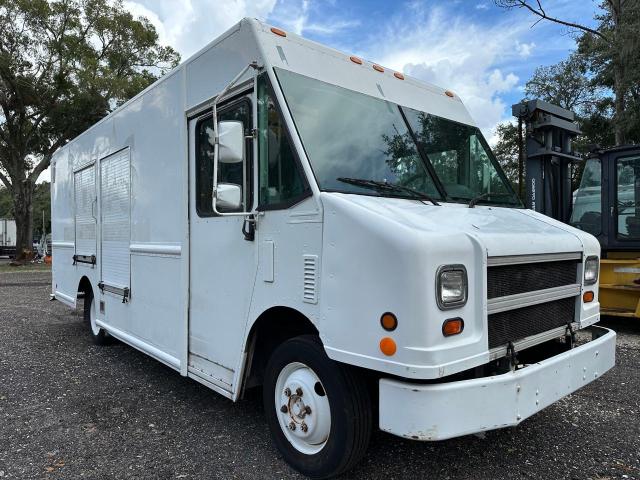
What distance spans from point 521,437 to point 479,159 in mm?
2181

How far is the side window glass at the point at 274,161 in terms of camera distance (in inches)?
119

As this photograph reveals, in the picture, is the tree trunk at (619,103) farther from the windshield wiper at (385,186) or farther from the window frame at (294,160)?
the window frame at (294,160)

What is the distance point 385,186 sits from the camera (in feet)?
10.3

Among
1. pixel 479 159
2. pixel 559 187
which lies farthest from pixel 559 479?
pixel 559 187

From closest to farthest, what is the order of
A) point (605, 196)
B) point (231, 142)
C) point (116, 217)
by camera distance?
point (231, 142) < point (116, 217) < point (605, 196)

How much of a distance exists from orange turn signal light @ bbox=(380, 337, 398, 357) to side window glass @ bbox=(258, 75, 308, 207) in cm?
100

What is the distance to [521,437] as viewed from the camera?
11.8 feet

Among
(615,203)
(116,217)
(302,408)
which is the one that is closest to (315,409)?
(302,408)

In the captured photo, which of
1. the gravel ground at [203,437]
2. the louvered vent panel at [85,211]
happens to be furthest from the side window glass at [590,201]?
the louvered vent panel at [85,211]

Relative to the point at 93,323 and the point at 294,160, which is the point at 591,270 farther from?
the point at 93,323

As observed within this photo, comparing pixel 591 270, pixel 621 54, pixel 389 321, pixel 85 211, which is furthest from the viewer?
pixel 621 54

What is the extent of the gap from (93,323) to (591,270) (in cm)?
591

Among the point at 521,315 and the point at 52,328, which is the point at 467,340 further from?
the point at 52,328

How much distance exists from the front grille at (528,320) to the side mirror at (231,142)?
70.1 inches
